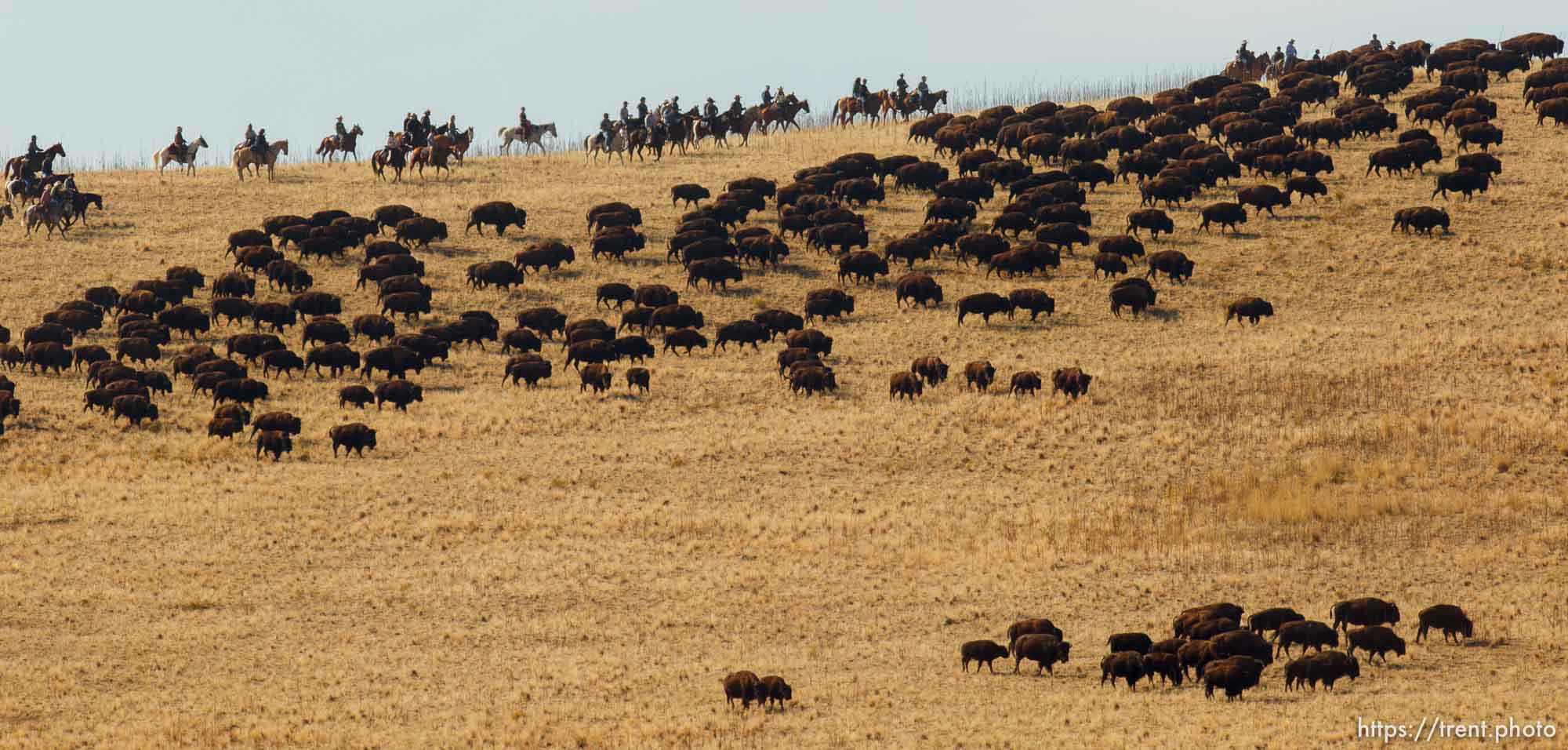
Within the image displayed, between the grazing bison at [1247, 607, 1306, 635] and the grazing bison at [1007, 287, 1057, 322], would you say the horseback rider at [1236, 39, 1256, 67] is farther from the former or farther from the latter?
the grazing bison at [1247, 607, 1306, 635]

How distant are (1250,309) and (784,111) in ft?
121

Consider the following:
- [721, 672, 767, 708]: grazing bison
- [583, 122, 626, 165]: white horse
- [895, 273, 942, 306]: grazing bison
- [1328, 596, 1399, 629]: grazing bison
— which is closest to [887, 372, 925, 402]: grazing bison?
[895, 273, 942, 306]: grazing bison

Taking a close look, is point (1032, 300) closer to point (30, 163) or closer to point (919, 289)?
point (919, 289)

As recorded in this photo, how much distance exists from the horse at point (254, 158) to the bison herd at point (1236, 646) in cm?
5073

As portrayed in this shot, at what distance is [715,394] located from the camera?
4384 cm

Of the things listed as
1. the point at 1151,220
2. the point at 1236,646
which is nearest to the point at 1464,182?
the point at 1151,220

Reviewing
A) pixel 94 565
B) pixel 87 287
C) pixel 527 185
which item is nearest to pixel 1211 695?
pixel 94 565

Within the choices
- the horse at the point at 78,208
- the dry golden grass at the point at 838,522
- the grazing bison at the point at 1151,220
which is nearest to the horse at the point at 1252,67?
the dry golden grass at the point at 838,522

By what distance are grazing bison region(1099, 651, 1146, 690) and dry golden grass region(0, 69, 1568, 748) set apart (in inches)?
13.4

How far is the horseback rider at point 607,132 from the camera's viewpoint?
72.2 meters

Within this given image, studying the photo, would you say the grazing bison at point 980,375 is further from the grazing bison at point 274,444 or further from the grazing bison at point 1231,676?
the grazing bison at point 1231,676

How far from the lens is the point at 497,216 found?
59031mm

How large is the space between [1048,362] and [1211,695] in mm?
21695

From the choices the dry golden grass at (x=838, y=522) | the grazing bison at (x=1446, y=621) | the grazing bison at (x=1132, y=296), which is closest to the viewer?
the dry golden grass at (x=838, y=522)
